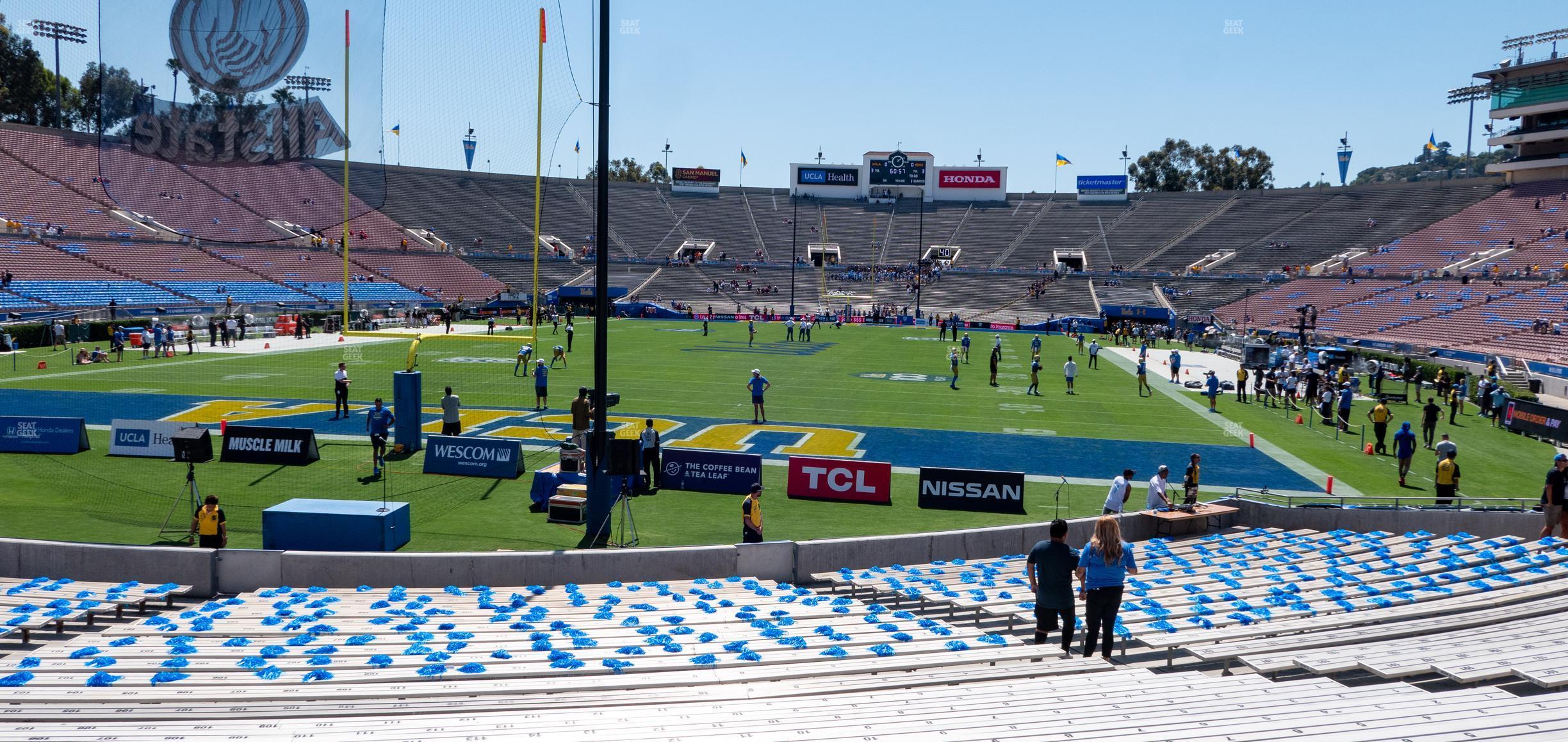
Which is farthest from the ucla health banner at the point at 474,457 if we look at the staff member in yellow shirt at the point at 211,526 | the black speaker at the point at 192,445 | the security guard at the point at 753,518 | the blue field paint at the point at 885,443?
the security guard at the point at 753,518

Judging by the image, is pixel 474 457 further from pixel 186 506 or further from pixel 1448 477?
pixel 1448 477

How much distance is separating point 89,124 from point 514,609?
269ft

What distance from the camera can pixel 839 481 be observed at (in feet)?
55.9

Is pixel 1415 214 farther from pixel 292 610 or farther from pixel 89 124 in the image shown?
pixel 89 124

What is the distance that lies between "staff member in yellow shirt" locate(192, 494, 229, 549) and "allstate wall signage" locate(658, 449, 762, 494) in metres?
7.23

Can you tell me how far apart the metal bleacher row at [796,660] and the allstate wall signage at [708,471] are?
18.5 ft

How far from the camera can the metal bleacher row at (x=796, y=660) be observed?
18.3ft

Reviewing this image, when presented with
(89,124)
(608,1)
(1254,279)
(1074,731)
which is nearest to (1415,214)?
(1254,279)

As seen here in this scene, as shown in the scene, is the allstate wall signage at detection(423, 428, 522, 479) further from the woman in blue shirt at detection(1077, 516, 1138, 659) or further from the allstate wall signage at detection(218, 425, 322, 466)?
the woman in blue shirt at detection(1077, 516, 1138, 659)

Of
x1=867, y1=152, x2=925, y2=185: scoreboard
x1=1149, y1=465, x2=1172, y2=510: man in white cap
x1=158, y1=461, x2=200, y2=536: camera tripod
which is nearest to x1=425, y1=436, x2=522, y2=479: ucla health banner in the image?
x1=158, y1=461, x2=200, y2=536: camera tripod

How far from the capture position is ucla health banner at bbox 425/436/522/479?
1823 centimetres

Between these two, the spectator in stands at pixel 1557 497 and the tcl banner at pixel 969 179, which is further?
the tcl banner at pixel 969 179

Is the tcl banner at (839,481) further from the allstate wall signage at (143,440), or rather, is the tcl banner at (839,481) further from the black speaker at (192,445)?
the allstate wall signage at (143,440)

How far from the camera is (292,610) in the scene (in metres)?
9.62
